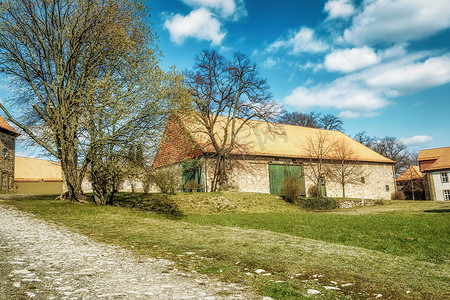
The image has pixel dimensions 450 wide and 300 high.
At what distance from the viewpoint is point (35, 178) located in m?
42.2

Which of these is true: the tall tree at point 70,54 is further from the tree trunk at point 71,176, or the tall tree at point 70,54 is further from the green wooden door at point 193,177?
the green wooden door at point 193,177

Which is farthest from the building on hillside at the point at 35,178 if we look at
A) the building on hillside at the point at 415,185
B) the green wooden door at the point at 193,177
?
the building on hillside at the point at 415,185

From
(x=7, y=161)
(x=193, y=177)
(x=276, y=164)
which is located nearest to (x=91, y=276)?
(x=193, y=177)

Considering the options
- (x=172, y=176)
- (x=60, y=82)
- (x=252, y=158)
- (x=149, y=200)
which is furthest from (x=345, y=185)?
(x=60, y=82)

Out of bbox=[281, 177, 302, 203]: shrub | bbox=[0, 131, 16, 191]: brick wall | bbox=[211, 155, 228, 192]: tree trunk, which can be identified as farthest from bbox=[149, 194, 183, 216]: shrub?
bbox=[0, 131, 16, 191]: brick wall

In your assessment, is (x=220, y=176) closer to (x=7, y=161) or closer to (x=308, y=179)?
(x=308, y=179)

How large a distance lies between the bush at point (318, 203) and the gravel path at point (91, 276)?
2259 cm

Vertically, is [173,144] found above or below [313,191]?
above

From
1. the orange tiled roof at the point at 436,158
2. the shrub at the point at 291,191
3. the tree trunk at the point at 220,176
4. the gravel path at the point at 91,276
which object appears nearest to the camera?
the gravel path at the point at 91,276

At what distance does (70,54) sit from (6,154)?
852 inches

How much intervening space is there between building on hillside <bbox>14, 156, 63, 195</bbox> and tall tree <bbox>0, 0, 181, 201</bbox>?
2890 cm

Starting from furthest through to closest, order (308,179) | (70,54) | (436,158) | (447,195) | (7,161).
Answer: (436,158) < (447,195) < (308,179) < (7,161) < (70,54)

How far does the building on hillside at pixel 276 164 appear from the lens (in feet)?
91.2

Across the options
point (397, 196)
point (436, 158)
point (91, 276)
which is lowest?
point (397, 196)
